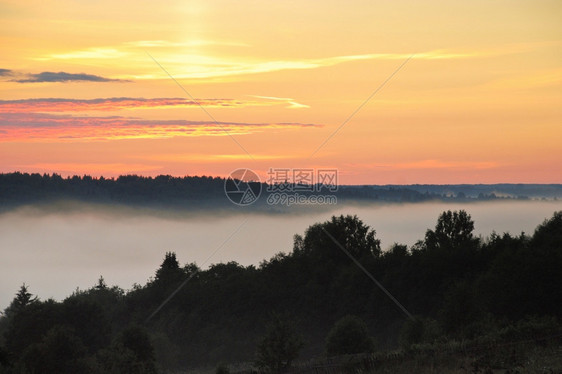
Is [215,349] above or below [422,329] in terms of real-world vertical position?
below

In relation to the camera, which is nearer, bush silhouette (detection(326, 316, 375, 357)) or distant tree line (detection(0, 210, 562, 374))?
distant tree line (detection(0, 210, 562, 374))

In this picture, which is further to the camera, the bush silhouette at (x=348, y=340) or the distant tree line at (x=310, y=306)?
the bush silhouette at (x=348, y=340)

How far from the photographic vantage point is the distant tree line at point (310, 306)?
190 ft

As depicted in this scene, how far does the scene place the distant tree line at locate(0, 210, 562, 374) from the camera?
5778cm

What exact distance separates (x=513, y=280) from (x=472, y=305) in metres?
6.06

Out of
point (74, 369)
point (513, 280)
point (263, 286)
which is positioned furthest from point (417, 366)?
point (263, 286)

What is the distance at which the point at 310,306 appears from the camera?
4050 inches

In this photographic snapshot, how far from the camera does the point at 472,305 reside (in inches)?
2356

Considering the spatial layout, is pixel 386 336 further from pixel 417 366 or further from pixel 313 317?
pixel 417 366

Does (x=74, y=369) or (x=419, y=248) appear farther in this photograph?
(x=419, y=248)

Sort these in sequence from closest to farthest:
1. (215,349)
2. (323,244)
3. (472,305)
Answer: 1. (472,305)
2. (215,349)
3. (323,244)

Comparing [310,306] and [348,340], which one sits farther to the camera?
[310,306]

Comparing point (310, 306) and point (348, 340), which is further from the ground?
point (348, 340)

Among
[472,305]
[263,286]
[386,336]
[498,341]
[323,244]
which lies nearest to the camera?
[498,341]
